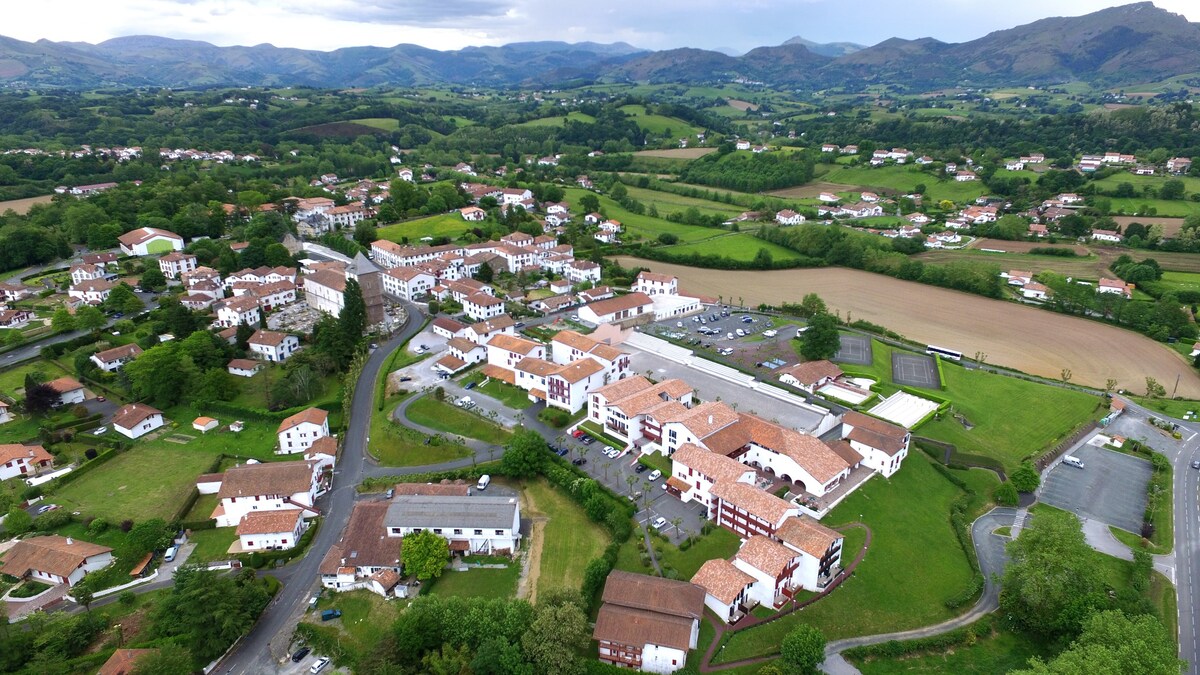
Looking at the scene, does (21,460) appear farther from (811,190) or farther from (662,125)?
(662,125)

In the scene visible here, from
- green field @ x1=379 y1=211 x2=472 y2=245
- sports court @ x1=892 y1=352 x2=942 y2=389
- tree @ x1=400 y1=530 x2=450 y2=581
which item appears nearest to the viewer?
tree @ x1=400 y1=530 x2=450 y2=581

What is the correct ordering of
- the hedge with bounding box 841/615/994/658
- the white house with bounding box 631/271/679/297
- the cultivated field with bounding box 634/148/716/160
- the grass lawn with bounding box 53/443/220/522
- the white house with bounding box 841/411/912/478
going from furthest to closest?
the cultivated field with bounding box 634/148/716/160
the white house with bounding box 631/271/679/297
the white house with bounding box 841/411/912/478
the grass lawn with bounding box 53/443/220/522
the hedge with bounding box 841/615/994/658

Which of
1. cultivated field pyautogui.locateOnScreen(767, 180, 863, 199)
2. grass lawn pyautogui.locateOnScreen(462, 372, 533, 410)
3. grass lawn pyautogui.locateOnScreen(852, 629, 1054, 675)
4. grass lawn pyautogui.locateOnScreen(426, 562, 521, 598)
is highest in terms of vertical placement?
cultivated field pyautogui.locateOnScreen(767, 180, 863, 199)

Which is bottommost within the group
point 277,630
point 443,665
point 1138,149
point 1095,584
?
point 277,630

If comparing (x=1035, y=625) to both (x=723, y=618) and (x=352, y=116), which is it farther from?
(x=352, y=116)

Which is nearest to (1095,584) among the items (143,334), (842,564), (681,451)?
(842,564)

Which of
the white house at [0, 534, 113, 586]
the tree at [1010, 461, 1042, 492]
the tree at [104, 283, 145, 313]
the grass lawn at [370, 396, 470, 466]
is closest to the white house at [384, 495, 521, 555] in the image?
the grass lawn at [370, 396, 470, 466]

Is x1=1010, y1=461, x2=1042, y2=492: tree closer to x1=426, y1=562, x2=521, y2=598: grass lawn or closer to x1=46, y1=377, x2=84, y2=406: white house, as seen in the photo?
x1=426, y1=562, x2=521, y2=598: grass lawn
